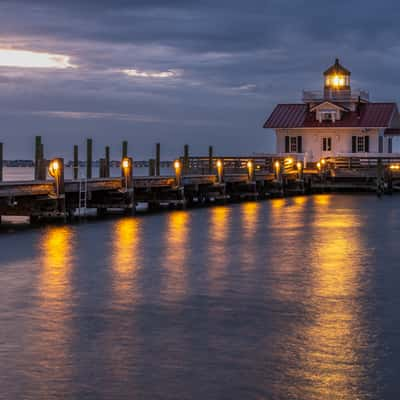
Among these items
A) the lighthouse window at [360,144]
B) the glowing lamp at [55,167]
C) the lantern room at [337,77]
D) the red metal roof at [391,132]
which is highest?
the lantern room at [337,77]

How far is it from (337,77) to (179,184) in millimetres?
30034

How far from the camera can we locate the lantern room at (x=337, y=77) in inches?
2677

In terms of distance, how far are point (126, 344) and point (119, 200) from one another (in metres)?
24.5

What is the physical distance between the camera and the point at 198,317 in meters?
14.5

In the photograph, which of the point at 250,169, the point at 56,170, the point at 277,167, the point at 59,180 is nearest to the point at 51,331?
the point at 56,170

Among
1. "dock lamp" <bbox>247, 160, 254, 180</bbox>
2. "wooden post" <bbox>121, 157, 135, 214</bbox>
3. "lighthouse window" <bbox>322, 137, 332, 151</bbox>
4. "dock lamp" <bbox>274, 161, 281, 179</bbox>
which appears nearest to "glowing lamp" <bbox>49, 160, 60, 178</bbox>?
"wooden post" <bbox>121, 157, 135, 214</bbox>

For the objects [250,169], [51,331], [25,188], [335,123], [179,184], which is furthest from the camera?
[335,123]

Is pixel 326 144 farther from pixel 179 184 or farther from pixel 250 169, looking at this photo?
pixel 179 184

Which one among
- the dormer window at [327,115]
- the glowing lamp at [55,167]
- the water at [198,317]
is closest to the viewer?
the water at [198,317]

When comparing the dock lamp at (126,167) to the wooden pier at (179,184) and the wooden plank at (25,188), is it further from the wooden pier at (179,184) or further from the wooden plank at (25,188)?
the wooden plank at (25,188)

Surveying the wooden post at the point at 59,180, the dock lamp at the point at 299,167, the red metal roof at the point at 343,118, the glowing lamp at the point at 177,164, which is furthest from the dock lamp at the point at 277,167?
the wooden post at the point at 59,180

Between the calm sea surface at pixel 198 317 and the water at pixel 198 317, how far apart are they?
0.09 feet

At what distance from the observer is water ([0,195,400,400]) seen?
10.7m

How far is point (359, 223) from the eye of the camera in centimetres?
3462
